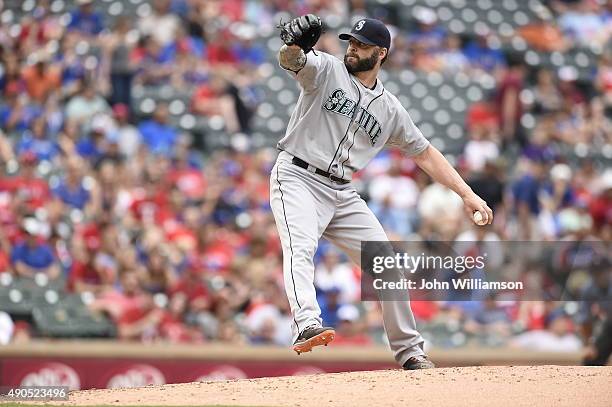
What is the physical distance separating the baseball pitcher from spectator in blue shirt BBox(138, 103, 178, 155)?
648 cm

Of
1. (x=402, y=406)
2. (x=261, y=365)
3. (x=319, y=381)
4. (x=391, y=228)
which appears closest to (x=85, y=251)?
(x=261, y=365)

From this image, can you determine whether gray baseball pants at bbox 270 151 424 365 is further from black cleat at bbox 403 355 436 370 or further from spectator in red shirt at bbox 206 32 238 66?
spectator in red shirt at bbox 206 32 238 66

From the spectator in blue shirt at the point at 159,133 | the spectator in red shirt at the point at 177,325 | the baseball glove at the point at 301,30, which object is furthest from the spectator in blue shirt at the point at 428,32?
the baseball glove at the point at 301,30

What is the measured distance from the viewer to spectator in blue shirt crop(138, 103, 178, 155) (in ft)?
43.9

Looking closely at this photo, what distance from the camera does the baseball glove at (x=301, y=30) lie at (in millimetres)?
6195

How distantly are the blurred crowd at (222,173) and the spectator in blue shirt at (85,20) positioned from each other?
29mm

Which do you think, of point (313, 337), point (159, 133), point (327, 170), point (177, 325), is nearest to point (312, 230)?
point (327, 170)

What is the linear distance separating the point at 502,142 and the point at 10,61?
6.14 metres

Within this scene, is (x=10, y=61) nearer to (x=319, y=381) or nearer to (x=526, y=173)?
(x=526, y=173)

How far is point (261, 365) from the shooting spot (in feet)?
33.5

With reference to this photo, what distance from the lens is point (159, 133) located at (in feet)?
44.6

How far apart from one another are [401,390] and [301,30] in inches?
78.9

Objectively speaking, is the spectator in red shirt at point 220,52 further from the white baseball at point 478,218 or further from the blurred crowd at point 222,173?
the white baseball at point 478,218

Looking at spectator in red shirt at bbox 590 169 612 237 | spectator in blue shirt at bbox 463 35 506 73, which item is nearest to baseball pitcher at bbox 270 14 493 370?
spectator in red shirt at bbox 590 169 612 237
